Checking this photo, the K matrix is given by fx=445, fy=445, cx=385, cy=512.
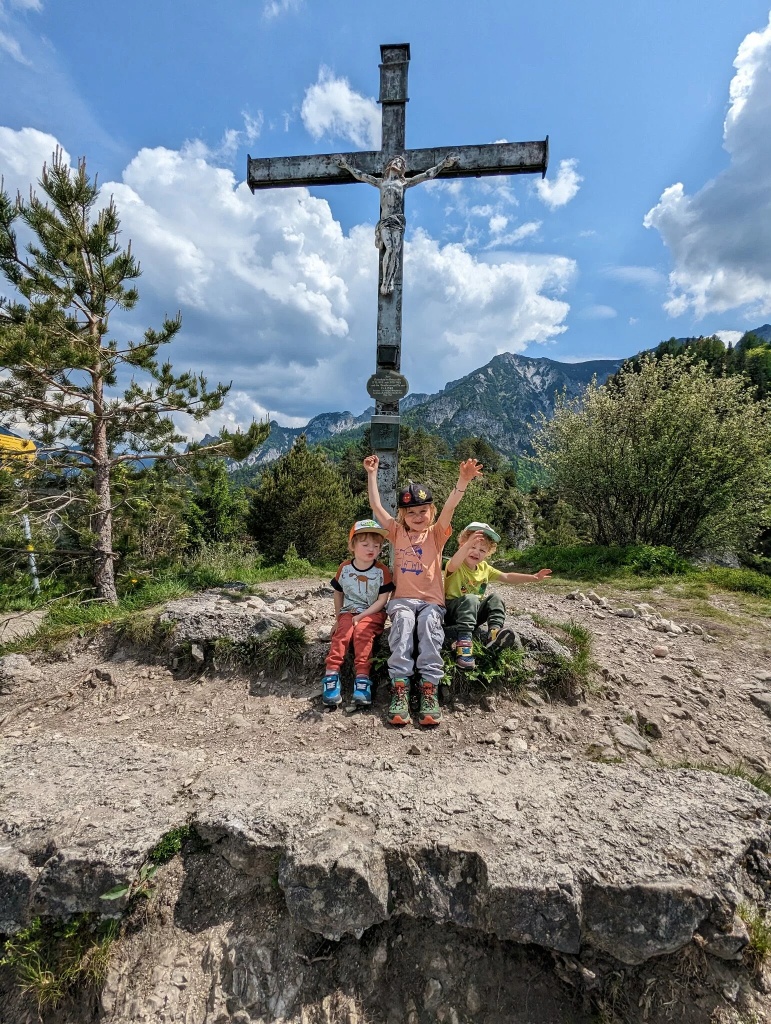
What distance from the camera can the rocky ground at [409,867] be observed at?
2404 millimetres

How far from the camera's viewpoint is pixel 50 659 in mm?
5324

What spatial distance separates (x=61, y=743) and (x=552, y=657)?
15.3 ft

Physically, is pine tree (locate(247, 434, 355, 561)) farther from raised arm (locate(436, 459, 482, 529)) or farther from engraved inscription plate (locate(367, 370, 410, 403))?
raised arm (locate(436, 459, 482, 529))

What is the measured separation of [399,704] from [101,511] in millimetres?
5756

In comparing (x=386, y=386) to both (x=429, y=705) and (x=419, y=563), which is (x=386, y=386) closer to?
(x=419, y=563)

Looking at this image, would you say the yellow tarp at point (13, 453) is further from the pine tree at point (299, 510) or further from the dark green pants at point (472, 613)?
the pine tree at point (299, 510)

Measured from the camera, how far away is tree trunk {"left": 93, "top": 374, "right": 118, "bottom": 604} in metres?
7.05

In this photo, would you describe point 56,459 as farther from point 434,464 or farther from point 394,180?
point 434,464

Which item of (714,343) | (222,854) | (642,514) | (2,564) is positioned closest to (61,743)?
(222,854)

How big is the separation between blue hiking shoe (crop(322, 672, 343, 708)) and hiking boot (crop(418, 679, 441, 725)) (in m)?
0.81

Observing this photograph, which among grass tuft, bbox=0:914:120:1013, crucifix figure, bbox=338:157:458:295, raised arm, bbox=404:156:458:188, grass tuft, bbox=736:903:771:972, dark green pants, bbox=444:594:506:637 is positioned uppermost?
raised arm, bbox=404:156:458:188

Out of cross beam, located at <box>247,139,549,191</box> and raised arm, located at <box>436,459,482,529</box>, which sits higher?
cross beam, located at <box>247,139,549,191</box>

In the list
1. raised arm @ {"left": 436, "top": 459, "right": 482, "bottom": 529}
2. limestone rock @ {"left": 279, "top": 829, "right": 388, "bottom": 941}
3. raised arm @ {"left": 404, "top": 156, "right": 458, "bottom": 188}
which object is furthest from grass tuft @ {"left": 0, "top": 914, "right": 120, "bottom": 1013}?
raised arm @ {"left": 404, "top": 156, "right": 458, "bottom": 188}

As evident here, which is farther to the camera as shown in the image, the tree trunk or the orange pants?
the tree trunk
